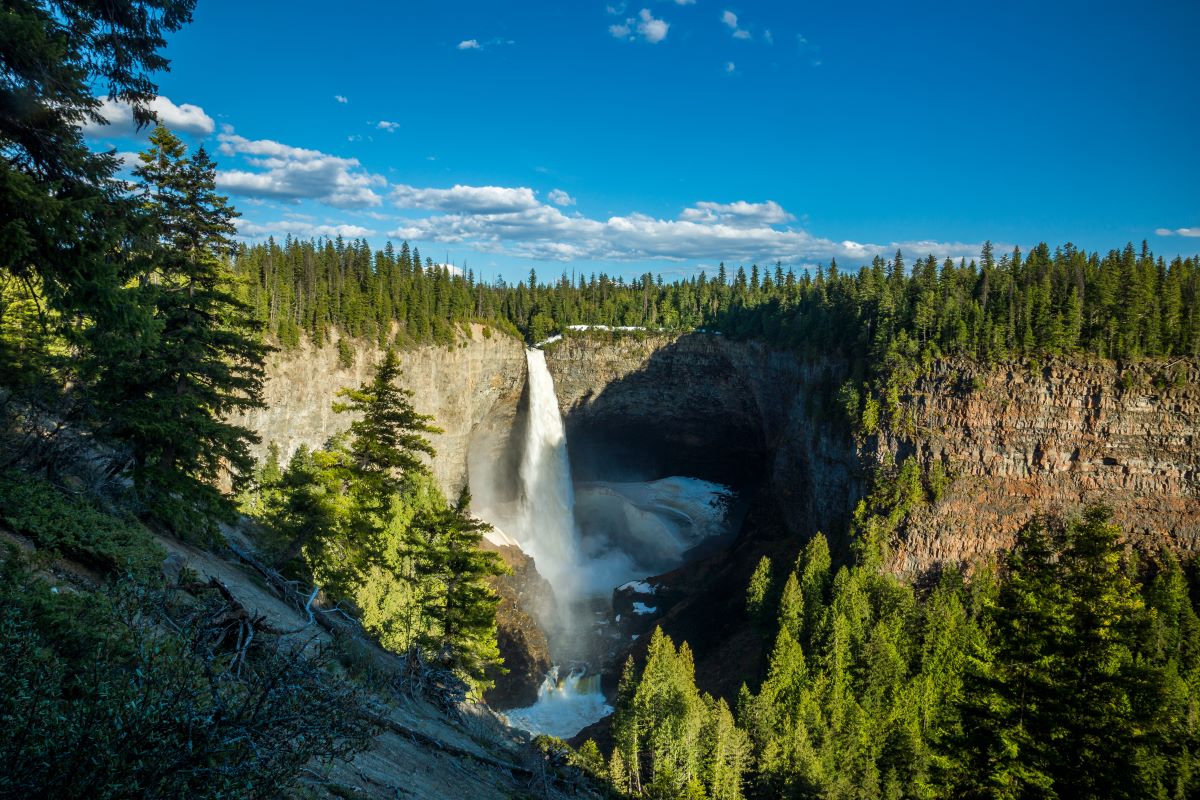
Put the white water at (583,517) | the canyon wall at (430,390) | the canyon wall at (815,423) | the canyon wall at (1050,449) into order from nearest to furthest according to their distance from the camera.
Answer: the canyon wall at (1050,449)
the canyon wall at (815,423)
the canyon wall at (430,390)
the white water at (583,517)

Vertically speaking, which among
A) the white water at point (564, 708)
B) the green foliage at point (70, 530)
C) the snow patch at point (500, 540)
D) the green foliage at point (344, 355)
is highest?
the green foliage at point (70, 530)

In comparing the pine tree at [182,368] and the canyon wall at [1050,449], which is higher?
the pine tree at [182,368]

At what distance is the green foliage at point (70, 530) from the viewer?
27.0ft

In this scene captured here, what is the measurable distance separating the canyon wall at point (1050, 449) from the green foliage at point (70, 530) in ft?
132

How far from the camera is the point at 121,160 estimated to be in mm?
7191

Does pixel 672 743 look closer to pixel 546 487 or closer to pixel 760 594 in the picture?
pixel 760 594

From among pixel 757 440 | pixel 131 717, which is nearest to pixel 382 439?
pixel 131 717

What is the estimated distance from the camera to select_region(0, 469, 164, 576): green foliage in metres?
8.22

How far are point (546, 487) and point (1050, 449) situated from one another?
42054 mm

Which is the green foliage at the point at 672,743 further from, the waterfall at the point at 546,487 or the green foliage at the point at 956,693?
the waterfall at the point at 546,487

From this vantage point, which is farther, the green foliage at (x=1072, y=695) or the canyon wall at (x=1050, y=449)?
the canyon wall at (x=1050, y=449)

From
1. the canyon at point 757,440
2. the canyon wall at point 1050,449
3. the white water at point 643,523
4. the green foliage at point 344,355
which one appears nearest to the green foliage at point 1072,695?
the canyon at point 757,440

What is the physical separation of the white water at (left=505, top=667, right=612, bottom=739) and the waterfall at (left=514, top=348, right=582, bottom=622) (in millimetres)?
19480

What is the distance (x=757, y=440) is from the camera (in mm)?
69188
